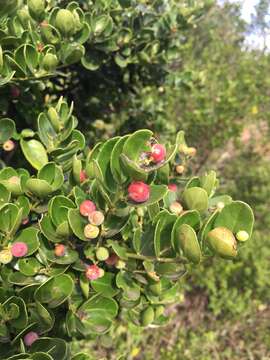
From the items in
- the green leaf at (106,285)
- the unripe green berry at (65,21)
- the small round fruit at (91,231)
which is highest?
the unripe green berry at (65,21)

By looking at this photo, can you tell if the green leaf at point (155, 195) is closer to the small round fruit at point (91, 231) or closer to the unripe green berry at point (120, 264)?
the small round fruit at point (91, 231)

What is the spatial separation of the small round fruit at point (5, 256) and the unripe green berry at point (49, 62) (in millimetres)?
462

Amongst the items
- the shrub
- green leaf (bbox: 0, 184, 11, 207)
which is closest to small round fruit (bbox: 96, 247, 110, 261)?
the shrub

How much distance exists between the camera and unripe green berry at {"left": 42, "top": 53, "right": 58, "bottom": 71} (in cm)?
106

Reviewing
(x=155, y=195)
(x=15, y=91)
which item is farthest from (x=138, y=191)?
(x=15, y=91)

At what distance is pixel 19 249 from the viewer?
88cm

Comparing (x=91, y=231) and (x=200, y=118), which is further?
(x=200, y=118)

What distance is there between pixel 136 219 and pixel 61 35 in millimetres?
512

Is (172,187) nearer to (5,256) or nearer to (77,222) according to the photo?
(77,222)

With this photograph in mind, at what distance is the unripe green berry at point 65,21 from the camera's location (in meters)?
1.09

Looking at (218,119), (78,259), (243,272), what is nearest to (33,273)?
(78,259)

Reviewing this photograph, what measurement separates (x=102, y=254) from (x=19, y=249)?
0.16 m

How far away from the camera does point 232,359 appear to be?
9.00 feet

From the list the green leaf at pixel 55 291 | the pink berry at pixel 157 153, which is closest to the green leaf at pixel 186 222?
the pink berry at pixel 157 153
